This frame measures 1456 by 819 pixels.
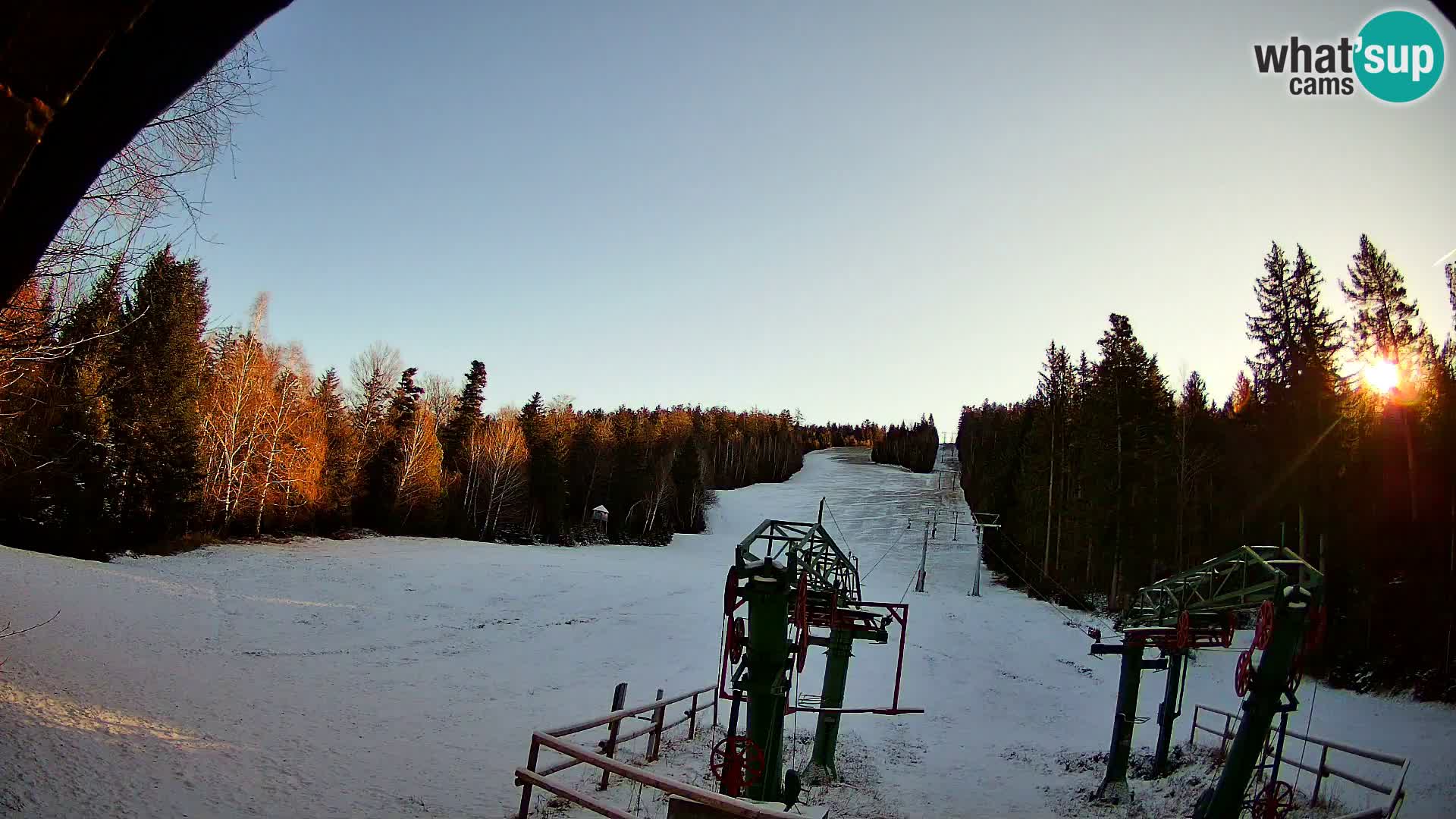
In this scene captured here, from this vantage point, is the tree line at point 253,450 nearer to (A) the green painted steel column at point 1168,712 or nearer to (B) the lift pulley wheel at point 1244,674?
(B) the lift pulley wheel at point 1244,674

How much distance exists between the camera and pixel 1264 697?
10.6 metres

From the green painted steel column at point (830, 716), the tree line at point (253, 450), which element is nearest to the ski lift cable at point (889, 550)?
the tree line at point (253, 450)

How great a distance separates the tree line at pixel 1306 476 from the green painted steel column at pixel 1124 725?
37.0ft

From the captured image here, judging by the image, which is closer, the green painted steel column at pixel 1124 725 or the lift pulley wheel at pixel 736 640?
the lift pulley wheel at pixel 736 640

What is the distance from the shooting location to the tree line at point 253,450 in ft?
87.6

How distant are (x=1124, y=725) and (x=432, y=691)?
16.8m

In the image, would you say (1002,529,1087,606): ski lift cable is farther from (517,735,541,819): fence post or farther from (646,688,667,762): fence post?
(517,735,541,819): fence post

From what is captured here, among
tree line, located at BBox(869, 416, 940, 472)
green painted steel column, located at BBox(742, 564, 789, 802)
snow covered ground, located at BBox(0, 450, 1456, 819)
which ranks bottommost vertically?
snow covered ground, located at BBox(0, 450, 1456, 819)

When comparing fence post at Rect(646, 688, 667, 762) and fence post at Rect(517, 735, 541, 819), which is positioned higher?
fence post at Rect(517, 735, 541, 819)

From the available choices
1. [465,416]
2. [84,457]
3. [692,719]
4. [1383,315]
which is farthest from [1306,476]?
[465,416]

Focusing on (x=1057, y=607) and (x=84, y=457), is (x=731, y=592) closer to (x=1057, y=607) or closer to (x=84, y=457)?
(x=1057, y=607)

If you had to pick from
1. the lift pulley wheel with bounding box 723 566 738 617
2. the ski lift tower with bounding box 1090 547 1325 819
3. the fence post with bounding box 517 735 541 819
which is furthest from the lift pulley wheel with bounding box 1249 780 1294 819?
the fence post with bounding box 517 735 541 819

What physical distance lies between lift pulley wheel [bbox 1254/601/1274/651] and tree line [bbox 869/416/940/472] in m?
104

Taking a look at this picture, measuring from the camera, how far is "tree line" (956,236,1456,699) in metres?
21.3
